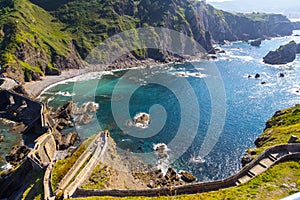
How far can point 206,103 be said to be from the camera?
101312 millimetres

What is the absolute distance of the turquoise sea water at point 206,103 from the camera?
2477 inches

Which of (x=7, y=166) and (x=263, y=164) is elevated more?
(x=263, y=164)

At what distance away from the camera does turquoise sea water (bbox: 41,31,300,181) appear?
6291 cm

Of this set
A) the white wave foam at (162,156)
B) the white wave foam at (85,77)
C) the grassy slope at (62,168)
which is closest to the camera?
the grassy slope at (62,168)

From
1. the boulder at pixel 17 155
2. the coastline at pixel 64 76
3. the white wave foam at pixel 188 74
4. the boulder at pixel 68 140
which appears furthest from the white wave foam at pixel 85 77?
the boulder at pixel 17 155

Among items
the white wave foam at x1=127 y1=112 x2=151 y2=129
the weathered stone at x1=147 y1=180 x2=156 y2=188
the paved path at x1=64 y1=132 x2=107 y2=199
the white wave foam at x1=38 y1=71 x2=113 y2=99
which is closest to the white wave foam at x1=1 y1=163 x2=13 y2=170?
the paved path at x1=64 y1=132 x2=107 y2=199

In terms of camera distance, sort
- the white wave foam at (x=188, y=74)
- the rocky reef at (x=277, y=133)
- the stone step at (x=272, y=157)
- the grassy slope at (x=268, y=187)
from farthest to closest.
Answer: the white wave foam at (x=188, y=74), the rocky reef at (x=277, y=133), the stone step at (x=272, y=157), the grassy slope at (x=268, y=187)

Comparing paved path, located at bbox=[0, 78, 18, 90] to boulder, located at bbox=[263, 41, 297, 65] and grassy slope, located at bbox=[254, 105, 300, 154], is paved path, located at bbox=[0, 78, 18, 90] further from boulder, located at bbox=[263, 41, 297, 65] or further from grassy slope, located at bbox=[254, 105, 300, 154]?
boulder, located at bbox=[263, 41, 297, 65]

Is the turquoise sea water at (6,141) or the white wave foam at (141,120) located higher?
the turquoise sea water at (6,141)

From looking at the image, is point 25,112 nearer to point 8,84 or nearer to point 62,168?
point 8,84

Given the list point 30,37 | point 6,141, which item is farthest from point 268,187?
point 30,37

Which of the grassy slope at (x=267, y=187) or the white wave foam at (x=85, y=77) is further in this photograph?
the white wave foam at (x=85, y=77)

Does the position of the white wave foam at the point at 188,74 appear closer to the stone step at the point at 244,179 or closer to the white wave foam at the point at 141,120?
the white wave foam at the point at 141,120

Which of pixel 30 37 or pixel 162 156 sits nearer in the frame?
pixel 162 156
